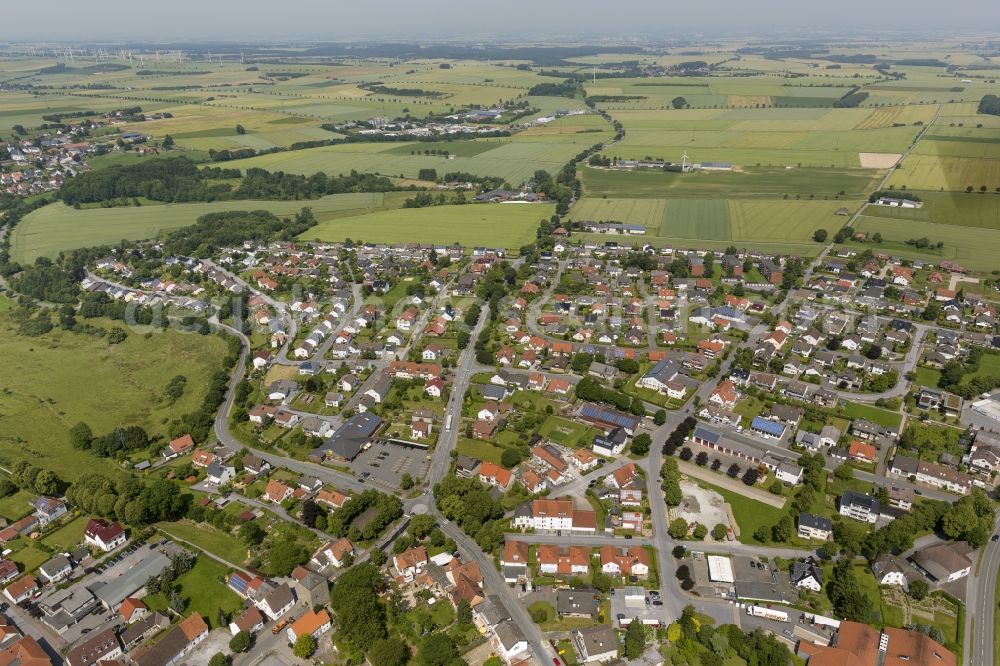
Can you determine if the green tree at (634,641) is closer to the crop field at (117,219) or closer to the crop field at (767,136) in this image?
the crop field at (117,219)

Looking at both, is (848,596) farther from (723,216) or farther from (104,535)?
(723,216)

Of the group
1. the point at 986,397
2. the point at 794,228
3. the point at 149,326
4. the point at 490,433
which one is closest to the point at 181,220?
the point at 149,326

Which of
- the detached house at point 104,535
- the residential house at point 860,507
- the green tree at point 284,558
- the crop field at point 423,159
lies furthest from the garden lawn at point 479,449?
the crop field at point 423,159

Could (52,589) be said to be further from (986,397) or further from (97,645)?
(986,397)

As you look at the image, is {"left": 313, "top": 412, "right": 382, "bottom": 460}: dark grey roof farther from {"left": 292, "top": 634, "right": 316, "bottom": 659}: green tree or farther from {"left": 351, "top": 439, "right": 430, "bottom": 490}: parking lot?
{"left": 292, "top": 634, "right": 316, "bottom": 659}: green tree

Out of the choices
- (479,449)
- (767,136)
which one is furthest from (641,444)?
(767,136)

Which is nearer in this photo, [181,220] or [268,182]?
[181,220]
